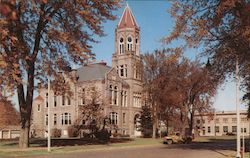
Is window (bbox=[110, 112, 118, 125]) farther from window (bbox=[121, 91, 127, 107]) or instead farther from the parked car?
the parked car

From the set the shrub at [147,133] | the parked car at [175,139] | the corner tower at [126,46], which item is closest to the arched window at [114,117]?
the shrub at [147,133]

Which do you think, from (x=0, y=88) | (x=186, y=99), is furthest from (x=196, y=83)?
(x=0, y=88)

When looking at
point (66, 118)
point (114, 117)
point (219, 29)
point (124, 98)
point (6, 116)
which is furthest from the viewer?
point (6, 116)

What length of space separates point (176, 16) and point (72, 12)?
8.74 metres

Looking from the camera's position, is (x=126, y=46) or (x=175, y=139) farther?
(x=126, y=46)

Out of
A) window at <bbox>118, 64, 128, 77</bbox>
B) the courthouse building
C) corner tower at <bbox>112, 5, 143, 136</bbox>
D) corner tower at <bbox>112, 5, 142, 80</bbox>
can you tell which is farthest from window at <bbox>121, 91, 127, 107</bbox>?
window at <bbox>118, 64, 128, 77</bbox>

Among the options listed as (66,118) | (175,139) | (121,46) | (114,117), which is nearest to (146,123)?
(114,117)

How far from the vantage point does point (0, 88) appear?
25.0 m

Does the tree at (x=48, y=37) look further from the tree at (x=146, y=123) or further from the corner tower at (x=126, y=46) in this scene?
the corner tower at (x=126, y=46)

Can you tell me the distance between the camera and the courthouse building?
72.6m

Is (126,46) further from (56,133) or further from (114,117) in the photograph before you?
(56,133)

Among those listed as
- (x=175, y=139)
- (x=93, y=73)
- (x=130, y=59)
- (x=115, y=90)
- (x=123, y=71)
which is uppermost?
(x=130, y=59)

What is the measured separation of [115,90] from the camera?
74312 millimetres

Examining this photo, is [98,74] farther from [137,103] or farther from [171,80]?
[171,80]
